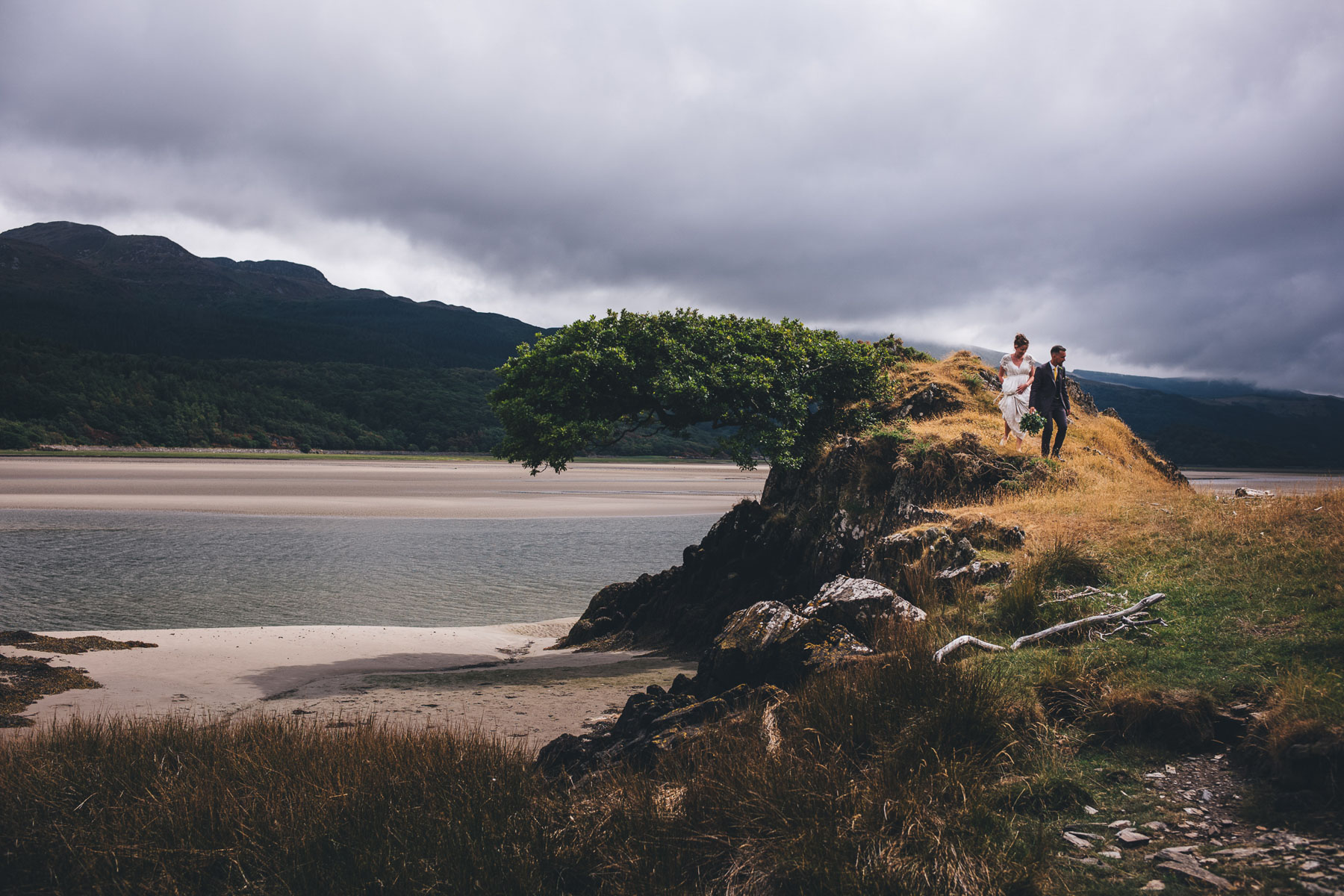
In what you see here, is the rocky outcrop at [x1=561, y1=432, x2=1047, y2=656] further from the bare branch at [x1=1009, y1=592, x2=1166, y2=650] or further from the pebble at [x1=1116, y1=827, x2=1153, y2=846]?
the pebble at [x1=1116, y1=827, x2=1153, y2=846]

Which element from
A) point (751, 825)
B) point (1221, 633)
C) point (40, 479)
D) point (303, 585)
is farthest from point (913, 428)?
point (40, 479)

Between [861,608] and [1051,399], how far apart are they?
9196mm

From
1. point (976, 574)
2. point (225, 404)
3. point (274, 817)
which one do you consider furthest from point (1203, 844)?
point (225, 404)

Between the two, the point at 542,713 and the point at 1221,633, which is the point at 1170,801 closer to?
the point at 1221,633

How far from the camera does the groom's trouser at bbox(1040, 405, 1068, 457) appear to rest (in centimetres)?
1590

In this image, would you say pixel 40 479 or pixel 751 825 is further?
pixel 40 479

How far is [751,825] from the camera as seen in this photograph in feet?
18.1

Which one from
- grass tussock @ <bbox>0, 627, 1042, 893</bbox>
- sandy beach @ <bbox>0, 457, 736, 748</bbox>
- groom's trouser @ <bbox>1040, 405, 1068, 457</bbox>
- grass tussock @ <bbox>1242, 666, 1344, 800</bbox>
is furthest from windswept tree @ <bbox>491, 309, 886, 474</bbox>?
grass tussock @ <bbox>1242, 666, 1344, 800</bbox>

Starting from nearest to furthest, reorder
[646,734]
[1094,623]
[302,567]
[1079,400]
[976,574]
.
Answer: [1094,623] < [646,734] < [976,574] < [1079,400] < [302,567]

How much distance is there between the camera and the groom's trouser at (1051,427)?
15.9 m

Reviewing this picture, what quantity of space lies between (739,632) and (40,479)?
2815 inches

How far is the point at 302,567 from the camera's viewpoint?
28812 mm

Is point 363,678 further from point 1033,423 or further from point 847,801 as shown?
point 1033,423

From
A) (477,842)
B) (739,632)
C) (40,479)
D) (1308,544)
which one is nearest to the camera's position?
(477,842)
